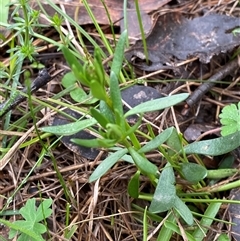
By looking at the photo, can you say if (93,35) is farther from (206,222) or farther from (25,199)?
(206,222)

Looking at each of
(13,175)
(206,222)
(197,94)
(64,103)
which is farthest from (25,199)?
(197,94)

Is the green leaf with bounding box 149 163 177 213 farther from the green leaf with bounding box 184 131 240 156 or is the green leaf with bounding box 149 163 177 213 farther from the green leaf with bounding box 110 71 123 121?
the green leaf with bounding box 110 71 123 121

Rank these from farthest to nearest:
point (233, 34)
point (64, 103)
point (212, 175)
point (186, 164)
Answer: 1. point (233, 34)
2. point (64, 103)
3. point (212, 175)
4. point (186, 164)

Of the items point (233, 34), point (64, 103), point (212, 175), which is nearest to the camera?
point (212, 175)

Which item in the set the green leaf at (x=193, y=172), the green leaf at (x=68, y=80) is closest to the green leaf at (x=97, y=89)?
the green leaf at (x=193, y=172)

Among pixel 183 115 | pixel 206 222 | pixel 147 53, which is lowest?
pixel 206 222

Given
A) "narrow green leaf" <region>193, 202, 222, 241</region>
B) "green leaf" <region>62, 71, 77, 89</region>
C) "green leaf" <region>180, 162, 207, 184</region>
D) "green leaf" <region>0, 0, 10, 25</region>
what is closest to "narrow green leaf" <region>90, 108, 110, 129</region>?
"green leaf" <region>180, 162, 207, 184</region>
